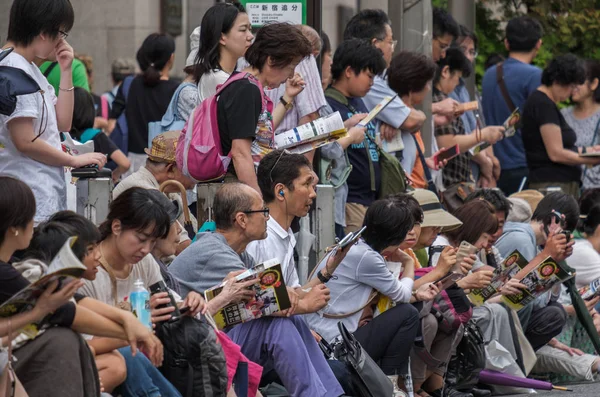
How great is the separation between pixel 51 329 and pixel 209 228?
1865mm

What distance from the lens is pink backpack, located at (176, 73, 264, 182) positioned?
7.58 metres

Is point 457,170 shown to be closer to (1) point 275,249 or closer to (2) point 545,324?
(2) point 545,324

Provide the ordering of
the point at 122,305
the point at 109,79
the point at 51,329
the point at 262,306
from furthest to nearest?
the point at 109,79
the point at 262,306
the point at 122,305
the point at 51,329

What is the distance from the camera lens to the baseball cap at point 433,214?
8961 mm

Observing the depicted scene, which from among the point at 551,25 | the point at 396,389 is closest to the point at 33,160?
the point at 396,389

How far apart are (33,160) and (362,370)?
82.5 inches

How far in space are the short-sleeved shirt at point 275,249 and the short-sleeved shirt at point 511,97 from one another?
522cm

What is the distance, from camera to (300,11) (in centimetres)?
915

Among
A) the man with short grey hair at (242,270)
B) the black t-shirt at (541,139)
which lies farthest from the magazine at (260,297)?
the black t-shirt at (541,139)

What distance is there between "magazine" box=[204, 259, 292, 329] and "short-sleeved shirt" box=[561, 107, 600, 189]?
6477 millimetres

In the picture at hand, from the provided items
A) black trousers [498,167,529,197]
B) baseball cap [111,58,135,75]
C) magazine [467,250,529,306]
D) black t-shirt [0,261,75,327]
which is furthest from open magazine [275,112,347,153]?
baseball cap [111,58,135,75]

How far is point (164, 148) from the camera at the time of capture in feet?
26.4

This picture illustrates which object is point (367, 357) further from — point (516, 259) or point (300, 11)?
point (300, 11)

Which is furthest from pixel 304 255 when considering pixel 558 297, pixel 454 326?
pixel 558 297
